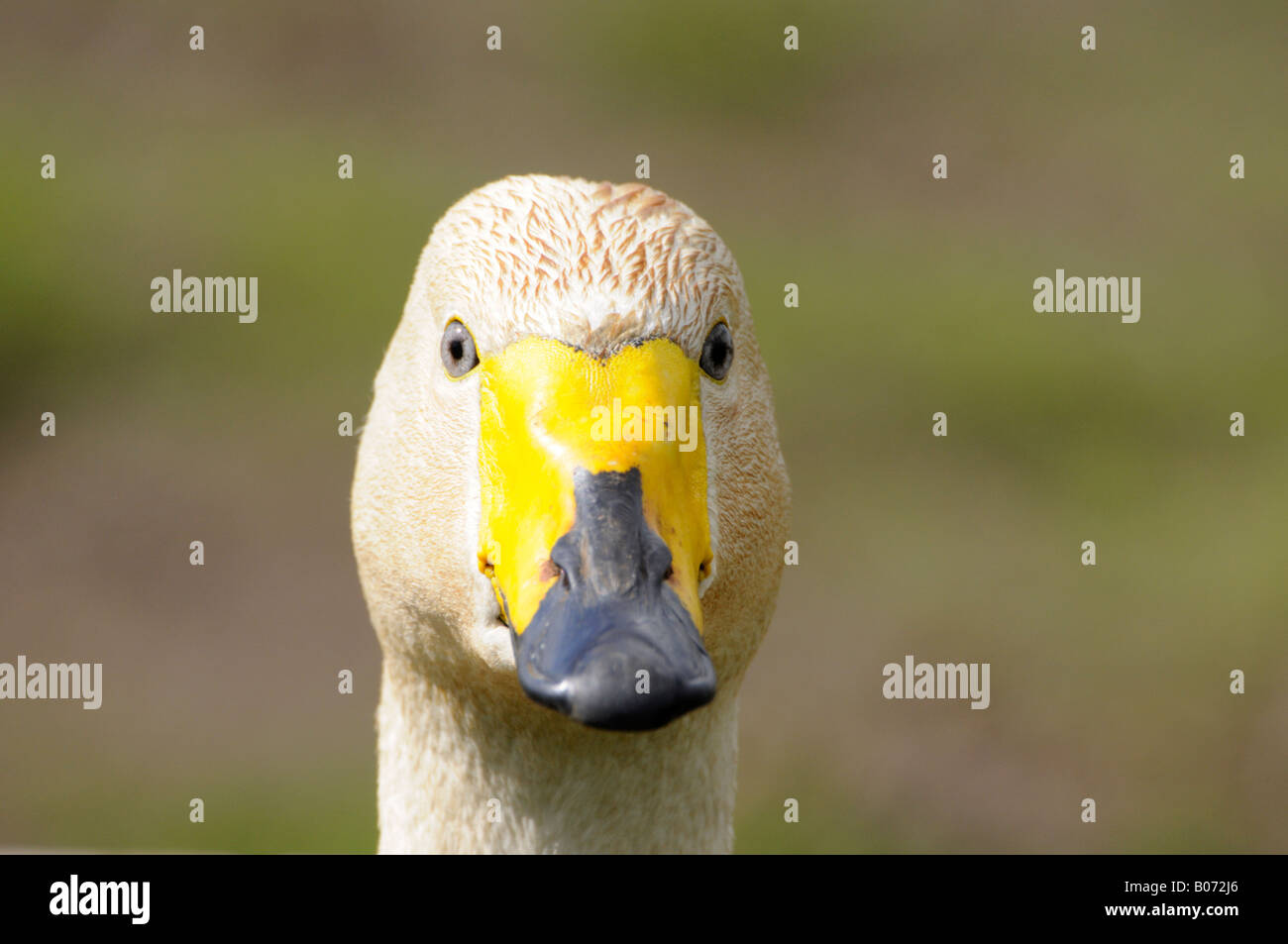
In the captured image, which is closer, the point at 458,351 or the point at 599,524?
the point at 599,524

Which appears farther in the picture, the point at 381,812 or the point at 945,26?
the point at 945,26

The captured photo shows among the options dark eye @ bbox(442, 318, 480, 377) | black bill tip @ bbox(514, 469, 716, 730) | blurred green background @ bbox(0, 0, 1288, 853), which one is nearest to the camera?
black bill tip @ bbox(514, 469, 716, 730)

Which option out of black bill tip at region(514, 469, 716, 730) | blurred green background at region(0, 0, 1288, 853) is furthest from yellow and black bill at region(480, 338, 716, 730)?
blurred green background at region(0, 0, 1288, 853)

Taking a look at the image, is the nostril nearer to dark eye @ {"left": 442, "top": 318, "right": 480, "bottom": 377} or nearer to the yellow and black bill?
the yellow and black bill

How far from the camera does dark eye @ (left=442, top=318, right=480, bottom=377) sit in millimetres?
3193

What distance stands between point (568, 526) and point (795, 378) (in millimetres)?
8597

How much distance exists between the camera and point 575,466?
2.86 metres

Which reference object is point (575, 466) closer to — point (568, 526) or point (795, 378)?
point (568, 526)

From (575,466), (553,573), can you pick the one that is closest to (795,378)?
(575,466)

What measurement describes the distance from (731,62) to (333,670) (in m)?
7.40

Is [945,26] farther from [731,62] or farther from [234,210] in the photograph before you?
[234,210]

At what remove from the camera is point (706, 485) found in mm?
3051

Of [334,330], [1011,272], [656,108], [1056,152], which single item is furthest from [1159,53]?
[334,330]

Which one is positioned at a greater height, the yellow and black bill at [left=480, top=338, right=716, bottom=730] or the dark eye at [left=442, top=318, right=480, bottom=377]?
the dark eye at [left=442, top=318, right=480, bottom=377]
